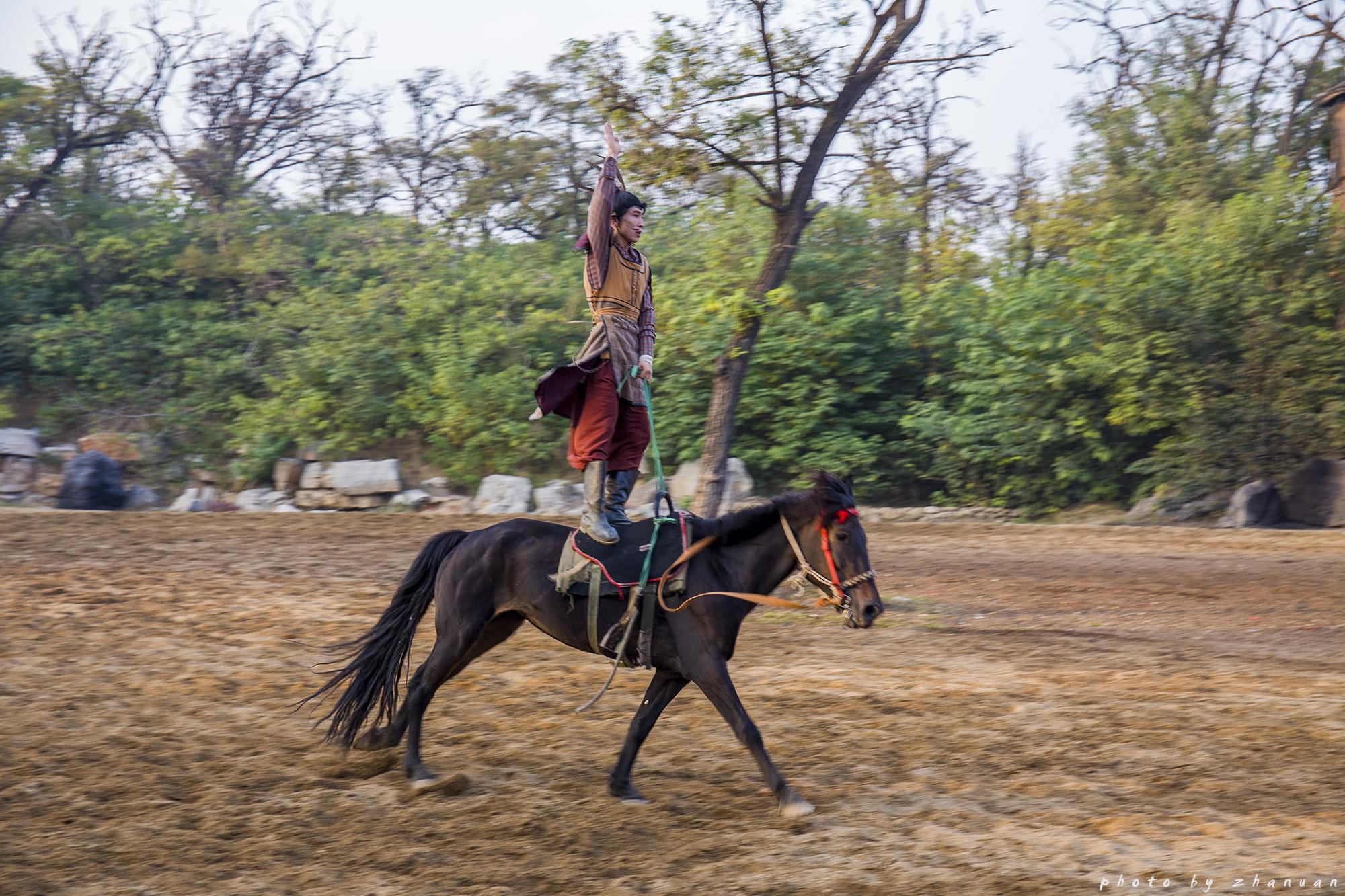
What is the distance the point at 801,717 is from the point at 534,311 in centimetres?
1290

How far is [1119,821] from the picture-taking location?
4410 mm

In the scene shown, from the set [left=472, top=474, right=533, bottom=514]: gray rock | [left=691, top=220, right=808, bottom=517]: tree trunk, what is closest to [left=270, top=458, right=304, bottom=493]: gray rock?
[left=472, top=474, right=533, bottom=514]: gray rock

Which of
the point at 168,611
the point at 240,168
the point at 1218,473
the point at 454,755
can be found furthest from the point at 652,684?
the point at 240,168

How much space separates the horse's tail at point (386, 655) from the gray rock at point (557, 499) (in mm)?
10031

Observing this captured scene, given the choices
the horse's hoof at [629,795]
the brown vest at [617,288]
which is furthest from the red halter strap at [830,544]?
the brown vest at [617,288]

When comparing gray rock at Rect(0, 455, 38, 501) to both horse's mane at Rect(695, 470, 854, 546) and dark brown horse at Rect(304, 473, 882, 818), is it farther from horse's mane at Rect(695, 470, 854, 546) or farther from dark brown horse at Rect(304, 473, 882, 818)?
horse's mane at Rect(695, 470, 854, 546)

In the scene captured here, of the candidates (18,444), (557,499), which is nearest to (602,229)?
(557,499)

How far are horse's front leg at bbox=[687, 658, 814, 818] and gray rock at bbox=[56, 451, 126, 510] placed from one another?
13133mm

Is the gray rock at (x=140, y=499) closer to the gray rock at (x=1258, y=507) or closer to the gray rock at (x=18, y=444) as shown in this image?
the gray rock at (x=18, y=444)

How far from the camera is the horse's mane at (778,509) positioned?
4.66 m

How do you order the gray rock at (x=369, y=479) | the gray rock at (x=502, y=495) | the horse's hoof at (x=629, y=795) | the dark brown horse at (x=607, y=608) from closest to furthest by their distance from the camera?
the dark brown horse at (x=607, y=608) < the horse's hoof at (x=629, y=795) < the gray rock at (x=502, y=495) < the gray rock at (x=369, y=479)

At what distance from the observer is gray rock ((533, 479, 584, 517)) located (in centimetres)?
1564

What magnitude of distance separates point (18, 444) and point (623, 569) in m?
16.3

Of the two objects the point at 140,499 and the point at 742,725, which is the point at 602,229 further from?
the point at 140,499
